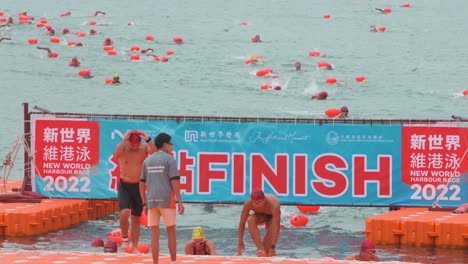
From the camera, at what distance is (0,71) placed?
2596 inches

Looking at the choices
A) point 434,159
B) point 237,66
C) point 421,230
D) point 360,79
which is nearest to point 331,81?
point 360,79

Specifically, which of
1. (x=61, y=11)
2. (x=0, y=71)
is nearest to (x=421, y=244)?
(x=0, y=71)

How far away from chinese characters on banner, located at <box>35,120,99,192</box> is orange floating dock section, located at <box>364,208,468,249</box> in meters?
5.83

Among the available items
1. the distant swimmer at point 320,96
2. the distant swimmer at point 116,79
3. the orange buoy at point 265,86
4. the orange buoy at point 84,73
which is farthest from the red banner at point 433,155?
the orange buoy at point 84,73

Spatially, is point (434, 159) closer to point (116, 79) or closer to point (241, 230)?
point (241, 230)

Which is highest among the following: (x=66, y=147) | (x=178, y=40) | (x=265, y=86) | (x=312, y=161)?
(x=178, y=40)

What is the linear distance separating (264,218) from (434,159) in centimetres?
507

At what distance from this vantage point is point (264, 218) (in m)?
21.4

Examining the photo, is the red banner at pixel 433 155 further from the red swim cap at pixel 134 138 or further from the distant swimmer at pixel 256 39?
the distant swimmer at pixel 256 39

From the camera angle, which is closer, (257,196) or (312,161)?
(257,196)

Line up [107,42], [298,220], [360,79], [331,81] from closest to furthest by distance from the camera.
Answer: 1. [298,220]
2. [331,81]
3. [360,79]
4. [107,42]

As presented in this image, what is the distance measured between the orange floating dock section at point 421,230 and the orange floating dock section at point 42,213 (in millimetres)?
6116

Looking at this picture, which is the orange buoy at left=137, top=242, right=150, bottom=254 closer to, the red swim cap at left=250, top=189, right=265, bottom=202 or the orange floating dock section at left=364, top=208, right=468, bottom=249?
the red swim cap at left=250, top=189, right=265, bottom=202

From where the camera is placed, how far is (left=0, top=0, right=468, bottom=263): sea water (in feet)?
179
